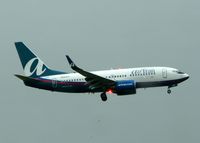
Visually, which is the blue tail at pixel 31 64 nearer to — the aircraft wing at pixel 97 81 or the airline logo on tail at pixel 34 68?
the airline logo on tail at pixel 34 68

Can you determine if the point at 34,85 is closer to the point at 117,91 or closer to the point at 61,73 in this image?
the point at 61,73

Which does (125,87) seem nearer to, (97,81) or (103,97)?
(97,81)

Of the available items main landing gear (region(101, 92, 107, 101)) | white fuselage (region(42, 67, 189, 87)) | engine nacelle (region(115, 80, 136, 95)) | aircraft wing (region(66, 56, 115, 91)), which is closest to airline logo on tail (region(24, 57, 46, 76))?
white fuselage (region(42, 67, 189, 87))

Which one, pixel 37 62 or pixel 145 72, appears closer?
pixel 145 72

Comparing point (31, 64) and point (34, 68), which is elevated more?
point (31, 64)

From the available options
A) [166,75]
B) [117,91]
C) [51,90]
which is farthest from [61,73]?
[166,75]

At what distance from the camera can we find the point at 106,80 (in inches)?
3848

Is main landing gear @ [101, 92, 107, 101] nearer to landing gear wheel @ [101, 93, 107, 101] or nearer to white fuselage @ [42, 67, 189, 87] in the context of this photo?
landing gear wheel @ [101, 93, 107, 101]

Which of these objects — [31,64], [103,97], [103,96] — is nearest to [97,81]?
[103,96]

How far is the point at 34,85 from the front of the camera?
100562 millimetres

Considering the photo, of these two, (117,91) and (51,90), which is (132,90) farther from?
(51,90)

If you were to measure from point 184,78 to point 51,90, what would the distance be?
64.7 ft

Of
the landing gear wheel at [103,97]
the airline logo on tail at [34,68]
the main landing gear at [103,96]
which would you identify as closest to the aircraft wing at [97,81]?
the main landing gear at [103,96]

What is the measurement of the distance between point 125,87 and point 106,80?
3.03 metres
